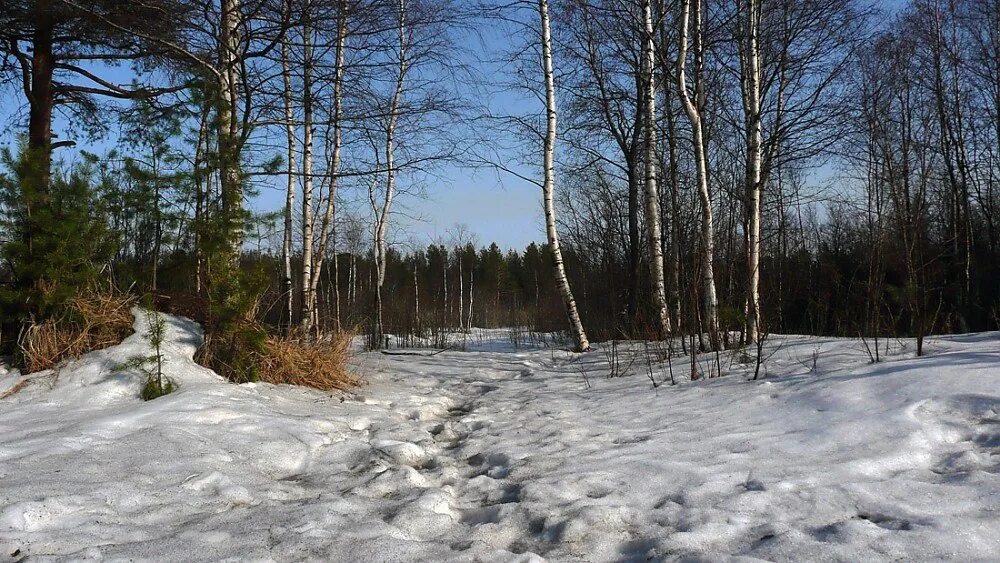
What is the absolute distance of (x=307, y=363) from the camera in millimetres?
5762

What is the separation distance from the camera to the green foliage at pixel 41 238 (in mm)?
4809

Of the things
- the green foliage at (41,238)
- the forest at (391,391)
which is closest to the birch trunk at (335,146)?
the forest at (391,391)

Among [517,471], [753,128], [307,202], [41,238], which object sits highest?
[753,128]

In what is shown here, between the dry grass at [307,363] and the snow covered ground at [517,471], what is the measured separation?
0.58 meters

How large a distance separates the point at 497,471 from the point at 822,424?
6.27ft

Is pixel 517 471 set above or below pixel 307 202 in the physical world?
below

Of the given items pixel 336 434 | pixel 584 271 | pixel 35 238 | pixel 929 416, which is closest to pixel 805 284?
pixel 584 271

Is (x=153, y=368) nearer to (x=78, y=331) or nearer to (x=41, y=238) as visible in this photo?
(x=78, y=331)

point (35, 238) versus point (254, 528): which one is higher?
point (35, 238)

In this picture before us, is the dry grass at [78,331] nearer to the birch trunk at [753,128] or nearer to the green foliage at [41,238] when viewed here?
the green foliage at [41,238]

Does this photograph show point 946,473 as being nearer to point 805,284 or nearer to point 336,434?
point 336,434

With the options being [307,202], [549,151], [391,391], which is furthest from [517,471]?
[549,151]

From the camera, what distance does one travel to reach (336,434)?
402cm

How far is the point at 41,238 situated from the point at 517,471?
4458 mm
